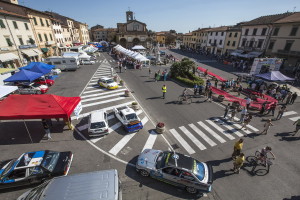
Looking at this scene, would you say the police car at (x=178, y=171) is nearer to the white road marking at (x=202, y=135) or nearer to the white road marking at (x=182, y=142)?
the white road marking at (x=182, y=142)

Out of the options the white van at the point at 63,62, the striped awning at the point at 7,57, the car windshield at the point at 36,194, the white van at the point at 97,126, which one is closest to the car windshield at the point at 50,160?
the car windshield at the point at 36,194

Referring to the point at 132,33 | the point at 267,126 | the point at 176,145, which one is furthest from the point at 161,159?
the point at 132,33

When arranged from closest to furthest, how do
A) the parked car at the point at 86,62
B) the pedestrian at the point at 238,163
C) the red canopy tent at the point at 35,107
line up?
the pedestrian at the point at 238,163 → the red canopy tent at the point at 35,107 → the parked car at the point at 86,62

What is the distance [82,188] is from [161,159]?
424 centimetres

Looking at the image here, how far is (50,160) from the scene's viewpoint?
8.80 metres

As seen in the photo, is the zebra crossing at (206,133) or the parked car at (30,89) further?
the parked car at (30,89)

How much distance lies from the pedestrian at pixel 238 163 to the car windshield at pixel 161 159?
4.06 m

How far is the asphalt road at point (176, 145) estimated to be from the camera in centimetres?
828

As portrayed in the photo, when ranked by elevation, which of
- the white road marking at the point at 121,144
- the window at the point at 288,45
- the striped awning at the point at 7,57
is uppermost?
the window at the point at 288,45

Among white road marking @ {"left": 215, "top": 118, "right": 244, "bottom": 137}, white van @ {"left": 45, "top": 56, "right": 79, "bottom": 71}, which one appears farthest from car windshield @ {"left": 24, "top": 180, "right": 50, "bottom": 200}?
white van @ {"left": 45, "top": 56, "right": 79, "bottom": 71}

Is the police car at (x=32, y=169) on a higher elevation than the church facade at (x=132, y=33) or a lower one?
lower

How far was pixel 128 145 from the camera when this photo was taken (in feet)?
37.5

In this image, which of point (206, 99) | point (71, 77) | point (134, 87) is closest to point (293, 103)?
point (206, 99)

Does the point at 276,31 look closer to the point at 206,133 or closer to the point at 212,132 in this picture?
the point at 212,132
